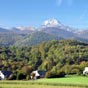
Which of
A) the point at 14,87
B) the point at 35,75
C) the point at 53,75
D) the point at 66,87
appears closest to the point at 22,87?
the point at 14,87

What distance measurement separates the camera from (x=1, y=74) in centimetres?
11775

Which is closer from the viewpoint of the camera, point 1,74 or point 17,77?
point 17,77

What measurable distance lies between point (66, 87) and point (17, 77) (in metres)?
41.6

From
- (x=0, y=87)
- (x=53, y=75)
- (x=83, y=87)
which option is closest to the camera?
(x=0, y=87)

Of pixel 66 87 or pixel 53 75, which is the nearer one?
pixel 66 87

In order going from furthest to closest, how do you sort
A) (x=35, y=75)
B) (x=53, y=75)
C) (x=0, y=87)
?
(x=35, y=75), (x=53, y=75), (x=0, y=87)

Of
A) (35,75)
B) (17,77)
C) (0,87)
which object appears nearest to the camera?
(0,87)

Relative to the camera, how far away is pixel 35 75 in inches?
4402

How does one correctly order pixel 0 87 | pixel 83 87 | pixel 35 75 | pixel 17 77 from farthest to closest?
pixel 35 75 → pixel 17 77 → pixel 83 87 → pixel 0 87

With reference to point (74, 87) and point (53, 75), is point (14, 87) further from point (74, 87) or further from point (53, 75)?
point (53, 75)

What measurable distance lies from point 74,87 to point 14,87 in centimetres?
826

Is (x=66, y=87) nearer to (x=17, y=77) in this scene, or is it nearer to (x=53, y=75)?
(x=53, y=75)

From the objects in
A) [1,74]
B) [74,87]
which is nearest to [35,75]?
[1,74]

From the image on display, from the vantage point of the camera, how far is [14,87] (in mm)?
42125
